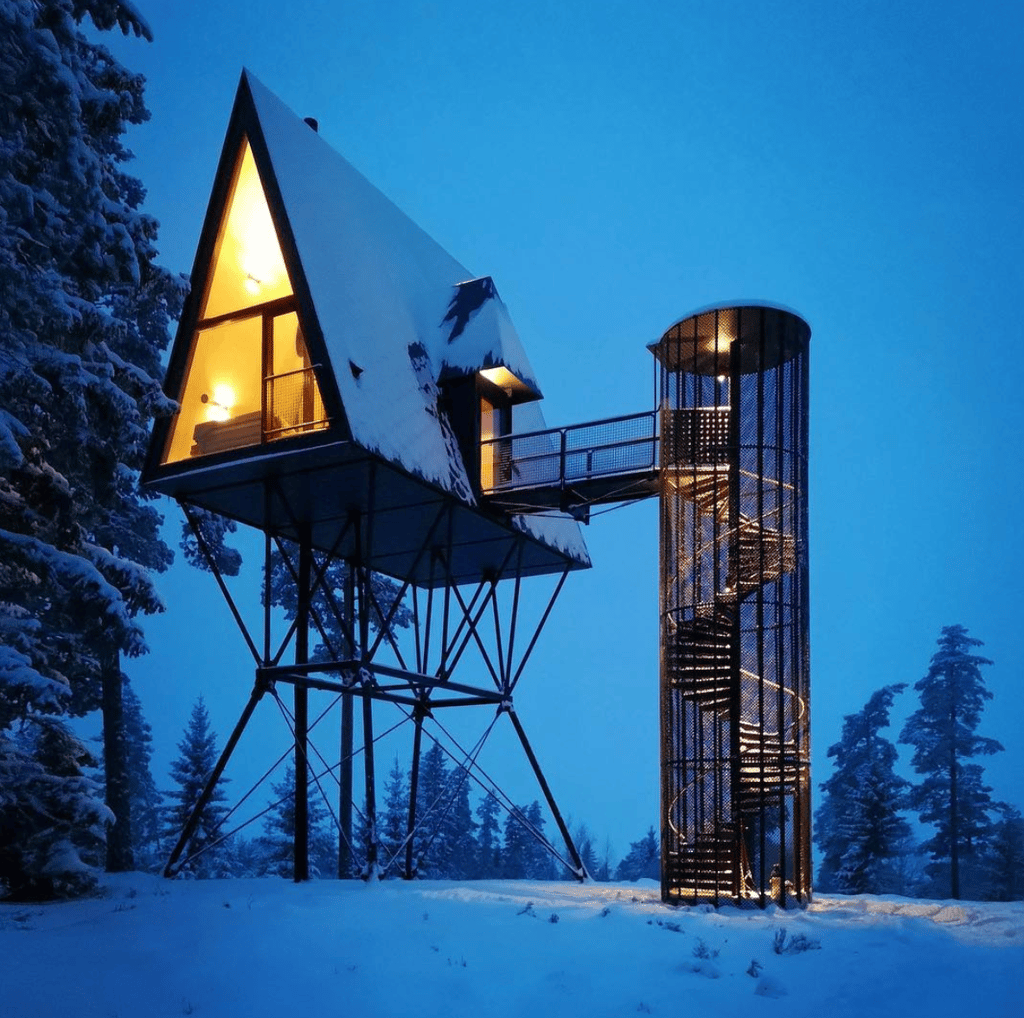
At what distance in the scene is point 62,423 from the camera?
1644 centimetres

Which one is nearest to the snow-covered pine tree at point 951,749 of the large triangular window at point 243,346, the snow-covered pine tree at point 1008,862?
the snow-covered pine tree at point 1008,862

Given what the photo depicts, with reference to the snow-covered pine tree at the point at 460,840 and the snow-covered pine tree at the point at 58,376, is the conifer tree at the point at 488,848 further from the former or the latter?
the snow-covered pine tree at the point at 58,376

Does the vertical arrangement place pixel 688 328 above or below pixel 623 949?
above

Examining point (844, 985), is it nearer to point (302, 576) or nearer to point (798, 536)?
point (798, 536)

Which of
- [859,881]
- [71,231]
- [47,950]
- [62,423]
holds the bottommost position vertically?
[859,881]

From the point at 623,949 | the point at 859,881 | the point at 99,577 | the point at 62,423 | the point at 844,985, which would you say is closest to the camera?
the point at 844,985

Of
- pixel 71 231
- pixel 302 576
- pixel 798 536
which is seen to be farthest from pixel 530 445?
pixel 71 231

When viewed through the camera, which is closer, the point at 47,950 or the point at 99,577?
the point at 47,950

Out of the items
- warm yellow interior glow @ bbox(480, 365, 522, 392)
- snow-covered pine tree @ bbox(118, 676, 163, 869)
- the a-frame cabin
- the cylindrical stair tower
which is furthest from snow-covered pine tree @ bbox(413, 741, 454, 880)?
the cylindrical stair tower

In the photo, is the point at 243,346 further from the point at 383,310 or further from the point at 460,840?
the point at 460,840

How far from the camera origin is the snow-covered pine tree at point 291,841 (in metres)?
32.9

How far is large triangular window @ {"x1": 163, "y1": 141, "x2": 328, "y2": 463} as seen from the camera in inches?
707

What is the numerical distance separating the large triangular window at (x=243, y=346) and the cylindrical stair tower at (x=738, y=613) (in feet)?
18.0

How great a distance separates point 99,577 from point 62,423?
8.10ft
